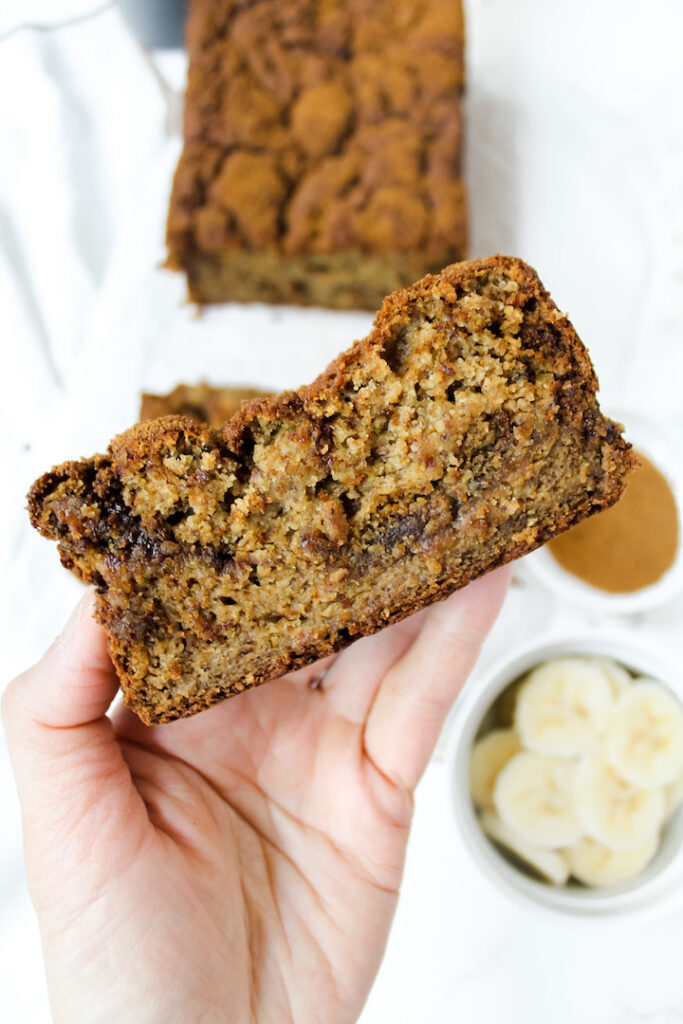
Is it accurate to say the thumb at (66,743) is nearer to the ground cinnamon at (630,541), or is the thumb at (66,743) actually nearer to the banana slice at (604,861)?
the banana slice at (604,861)

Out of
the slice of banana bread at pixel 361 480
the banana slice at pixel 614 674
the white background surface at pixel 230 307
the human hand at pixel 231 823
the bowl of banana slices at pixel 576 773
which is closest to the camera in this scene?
the slice of banana bread at pixel 361 480

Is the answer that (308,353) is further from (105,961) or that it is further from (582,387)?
(105,961)

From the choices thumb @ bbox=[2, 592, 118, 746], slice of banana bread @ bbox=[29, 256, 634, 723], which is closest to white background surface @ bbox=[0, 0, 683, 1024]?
thumb @ bbox=[2, 592, 118, 746]

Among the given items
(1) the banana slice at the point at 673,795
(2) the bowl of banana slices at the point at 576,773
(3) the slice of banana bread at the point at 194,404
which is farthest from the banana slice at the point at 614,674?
(3) the slice of banana bread at the point at 194,404

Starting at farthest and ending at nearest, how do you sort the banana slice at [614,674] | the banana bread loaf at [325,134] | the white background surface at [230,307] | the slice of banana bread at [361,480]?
the white background surface at [230,307] < the banana bread loaf at [325,134] < the banana slice at [614,674] < the slice of banana bread at [361,480]

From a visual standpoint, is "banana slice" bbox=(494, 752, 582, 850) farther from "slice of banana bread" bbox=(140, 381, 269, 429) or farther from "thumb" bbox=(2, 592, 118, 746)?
"slice of banana bread" bbox=(140, 381, 269, 429)

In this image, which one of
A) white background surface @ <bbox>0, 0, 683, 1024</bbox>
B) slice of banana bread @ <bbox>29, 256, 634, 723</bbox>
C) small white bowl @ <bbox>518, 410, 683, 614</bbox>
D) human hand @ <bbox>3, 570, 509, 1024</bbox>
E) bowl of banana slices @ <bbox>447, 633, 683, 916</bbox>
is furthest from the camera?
white background surface @ <bbox>0, 0, 683, 1024</bbox>
